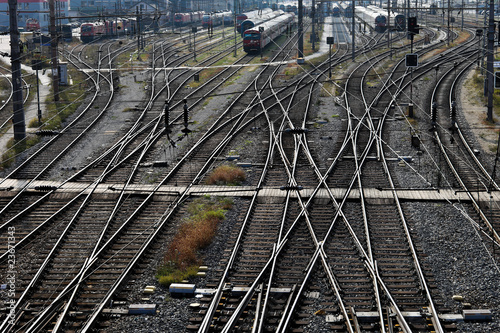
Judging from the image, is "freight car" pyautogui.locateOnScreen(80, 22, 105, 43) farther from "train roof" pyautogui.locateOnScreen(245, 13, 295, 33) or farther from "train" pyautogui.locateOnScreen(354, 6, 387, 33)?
"train" pyautogui.locateOnScreen(354, 6, 387, 33)

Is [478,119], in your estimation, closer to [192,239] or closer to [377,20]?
[192,239]

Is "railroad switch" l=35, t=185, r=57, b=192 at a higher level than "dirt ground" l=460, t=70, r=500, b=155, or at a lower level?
lower

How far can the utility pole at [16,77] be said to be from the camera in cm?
2186

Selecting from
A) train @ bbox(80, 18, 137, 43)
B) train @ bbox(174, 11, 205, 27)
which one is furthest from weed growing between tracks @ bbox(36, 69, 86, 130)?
train @ bbox(174, 11, 205, 27)

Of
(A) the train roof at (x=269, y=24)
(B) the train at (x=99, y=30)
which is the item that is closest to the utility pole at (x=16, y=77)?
(A) the train roof at (x=269, y=24)

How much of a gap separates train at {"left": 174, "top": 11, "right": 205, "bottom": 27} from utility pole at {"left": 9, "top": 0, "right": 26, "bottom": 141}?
54215 mm

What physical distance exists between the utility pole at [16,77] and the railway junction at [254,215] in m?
0.52

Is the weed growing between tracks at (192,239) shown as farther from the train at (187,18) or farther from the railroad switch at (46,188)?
the train at (187,18)

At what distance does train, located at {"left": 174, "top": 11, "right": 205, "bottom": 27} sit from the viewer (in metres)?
76.2

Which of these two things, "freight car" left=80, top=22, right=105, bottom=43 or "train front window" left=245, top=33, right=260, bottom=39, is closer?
"train front window" left=245, top=33, right=260, bottom=39

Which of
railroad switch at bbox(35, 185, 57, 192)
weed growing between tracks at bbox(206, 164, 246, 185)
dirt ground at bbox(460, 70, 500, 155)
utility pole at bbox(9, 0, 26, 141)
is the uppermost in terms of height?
utility pole at bbox(9, 0, 26, 141)

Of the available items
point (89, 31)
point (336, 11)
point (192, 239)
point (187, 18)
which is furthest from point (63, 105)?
point (336, 11)

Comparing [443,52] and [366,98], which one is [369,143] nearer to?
[366,98]

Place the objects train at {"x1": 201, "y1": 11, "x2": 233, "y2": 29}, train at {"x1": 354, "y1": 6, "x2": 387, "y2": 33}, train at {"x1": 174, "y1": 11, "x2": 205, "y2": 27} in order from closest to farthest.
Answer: train at {"x1": 354, "y1": 6, "x2": 387, "y2": 33} → train at {"x1": 174, "y1": 11, "x2": 205, "y2": 27} → train at {"x1": 201, "y1": 11, "x2": 233, "y2": 29}
